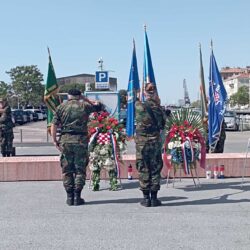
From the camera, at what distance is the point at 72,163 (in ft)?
25.2

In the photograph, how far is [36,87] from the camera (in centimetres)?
8981

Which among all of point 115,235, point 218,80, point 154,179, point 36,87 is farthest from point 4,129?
point 36,87

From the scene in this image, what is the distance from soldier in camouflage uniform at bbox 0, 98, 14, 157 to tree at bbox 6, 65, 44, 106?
2973 inches

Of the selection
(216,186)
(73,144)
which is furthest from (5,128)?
(216,186)

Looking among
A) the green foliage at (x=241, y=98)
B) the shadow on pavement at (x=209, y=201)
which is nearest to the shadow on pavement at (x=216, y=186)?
the shadow on pavement at (x=209, y=201)

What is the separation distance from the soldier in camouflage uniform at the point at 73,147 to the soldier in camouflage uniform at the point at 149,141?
880mm

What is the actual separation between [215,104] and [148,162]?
416cm

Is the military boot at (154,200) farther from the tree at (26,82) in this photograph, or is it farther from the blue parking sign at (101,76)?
the tree at (26,82)

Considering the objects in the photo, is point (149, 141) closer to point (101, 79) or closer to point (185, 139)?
point (185, 139)

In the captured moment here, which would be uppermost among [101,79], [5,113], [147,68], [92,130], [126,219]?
[101,79]

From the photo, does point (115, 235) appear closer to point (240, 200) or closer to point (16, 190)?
point (240, 200)

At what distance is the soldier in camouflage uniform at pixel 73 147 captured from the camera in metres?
7.63

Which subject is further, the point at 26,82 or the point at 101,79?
the point at 26,82

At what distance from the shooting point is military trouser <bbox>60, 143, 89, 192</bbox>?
7.64 metres
